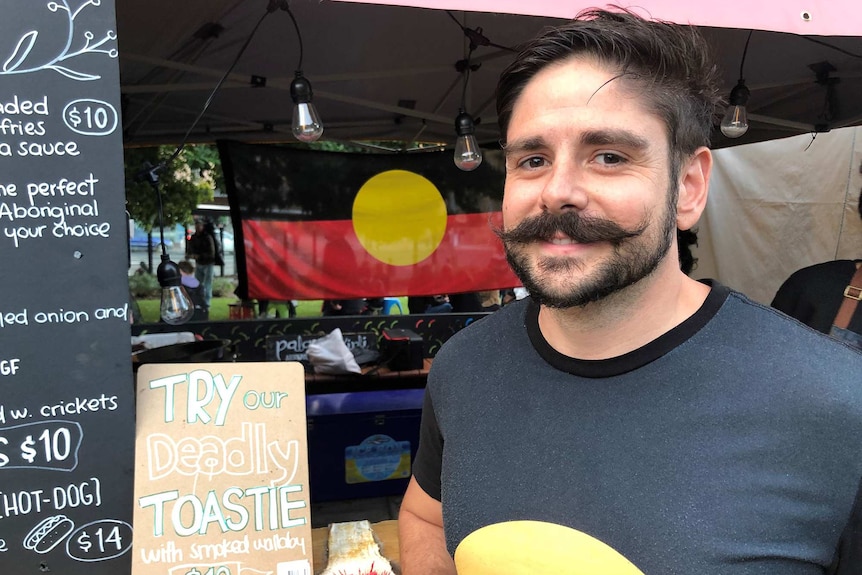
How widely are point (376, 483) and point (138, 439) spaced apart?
8.42 ft

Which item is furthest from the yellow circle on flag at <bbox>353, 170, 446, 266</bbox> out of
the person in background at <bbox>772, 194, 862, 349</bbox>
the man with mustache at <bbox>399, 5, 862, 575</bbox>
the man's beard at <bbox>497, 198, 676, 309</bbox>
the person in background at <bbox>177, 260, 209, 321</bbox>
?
the person in background at <bbox>177, 260, 209, 321</bbox>

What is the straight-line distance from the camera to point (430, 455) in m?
1.30

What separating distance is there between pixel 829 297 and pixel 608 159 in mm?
1679

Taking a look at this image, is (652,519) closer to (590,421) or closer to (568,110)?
(590,421)

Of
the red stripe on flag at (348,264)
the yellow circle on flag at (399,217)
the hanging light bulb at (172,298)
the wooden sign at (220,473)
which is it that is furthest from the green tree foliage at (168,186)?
the wooden sign at (220,473)

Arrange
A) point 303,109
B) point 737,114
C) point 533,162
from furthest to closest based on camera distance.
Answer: point 737,114 < point 303,109 < point 533,162

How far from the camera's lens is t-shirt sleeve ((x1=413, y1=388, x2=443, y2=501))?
1.28 meters

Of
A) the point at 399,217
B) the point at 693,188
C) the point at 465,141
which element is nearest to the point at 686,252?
the point at 465,141

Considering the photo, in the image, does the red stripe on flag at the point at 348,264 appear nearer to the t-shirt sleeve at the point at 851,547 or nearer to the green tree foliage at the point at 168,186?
the green tree foliage at the point at 168,186

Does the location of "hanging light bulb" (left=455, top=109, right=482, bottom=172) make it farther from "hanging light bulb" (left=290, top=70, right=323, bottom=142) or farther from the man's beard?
the man's beard

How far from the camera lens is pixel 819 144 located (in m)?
5.09

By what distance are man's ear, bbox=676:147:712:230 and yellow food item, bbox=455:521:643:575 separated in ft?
1.99

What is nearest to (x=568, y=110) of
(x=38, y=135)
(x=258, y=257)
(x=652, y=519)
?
(x=652, y=519)

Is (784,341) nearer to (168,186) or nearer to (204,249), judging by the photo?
(168,186)
